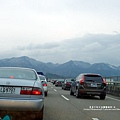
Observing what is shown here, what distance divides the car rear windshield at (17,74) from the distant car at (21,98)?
41 centimetres

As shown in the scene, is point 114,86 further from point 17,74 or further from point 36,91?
point 36,91

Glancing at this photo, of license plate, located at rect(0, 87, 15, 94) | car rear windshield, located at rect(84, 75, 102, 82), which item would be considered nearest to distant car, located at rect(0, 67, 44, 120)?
license plate, located at rect(0, 87, 15, 94)

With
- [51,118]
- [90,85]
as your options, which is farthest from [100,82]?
[51,118]

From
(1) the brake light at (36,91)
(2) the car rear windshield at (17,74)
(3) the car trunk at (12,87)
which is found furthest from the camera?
(2) the car rear windshield at (17,74)

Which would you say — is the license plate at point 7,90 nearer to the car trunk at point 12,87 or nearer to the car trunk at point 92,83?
the car trunk at point 12,87

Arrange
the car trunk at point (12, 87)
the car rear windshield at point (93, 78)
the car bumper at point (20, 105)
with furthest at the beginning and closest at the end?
the car rear windshield at point (93, 78) → the car trunk at point (12, 87) → the car bumper at point (20, 105)

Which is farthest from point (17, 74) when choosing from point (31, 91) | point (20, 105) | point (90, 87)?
point (90, 87)

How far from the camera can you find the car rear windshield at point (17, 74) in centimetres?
866

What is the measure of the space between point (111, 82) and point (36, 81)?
19.8 meters

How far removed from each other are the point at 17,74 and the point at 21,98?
139cm

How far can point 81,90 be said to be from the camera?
18.0 m

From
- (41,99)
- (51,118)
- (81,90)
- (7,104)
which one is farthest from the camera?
(81,90)

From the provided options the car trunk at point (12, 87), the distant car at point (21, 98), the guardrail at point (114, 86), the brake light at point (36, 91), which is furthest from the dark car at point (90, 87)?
the car trunk at point (12, 87)

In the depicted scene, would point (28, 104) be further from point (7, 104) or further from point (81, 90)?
point (81, 90)
